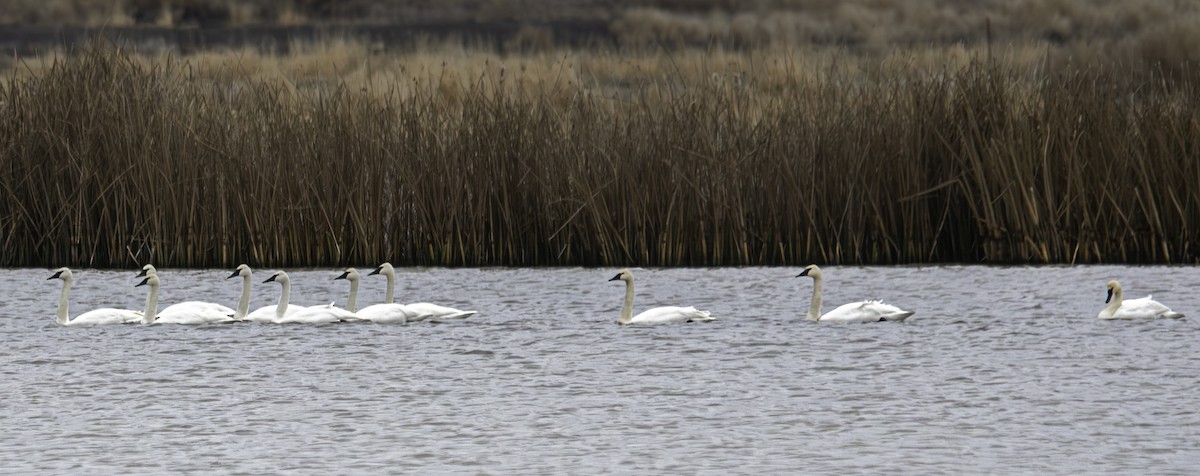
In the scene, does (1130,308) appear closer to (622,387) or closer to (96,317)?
(622,387)

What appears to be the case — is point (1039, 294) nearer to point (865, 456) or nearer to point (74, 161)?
point (865, 456)

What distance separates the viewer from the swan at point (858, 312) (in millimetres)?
13156

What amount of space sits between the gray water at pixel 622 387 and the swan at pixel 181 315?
77 millimetres

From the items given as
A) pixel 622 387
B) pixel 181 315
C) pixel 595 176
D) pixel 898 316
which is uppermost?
pixel 595 176

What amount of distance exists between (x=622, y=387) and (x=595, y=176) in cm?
649

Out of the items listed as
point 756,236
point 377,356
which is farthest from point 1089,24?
point 377,356

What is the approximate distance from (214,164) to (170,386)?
21.8ft

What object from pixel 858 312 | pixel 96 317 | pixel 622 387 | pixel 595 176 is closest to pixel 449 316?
pixel 96 317

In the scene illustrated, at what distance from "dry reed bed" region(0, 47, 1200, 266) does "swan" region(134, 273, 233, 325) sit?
3259 millimetres

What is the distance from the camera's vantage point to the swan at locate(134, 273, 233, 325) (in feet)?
44.1

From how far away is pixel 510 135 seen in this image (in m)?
16.9

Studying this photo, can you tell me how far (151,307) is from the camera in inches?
535

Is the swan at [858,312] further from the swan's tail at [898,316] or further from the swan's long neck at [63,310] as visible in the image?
the swan's long neck at [63,310]

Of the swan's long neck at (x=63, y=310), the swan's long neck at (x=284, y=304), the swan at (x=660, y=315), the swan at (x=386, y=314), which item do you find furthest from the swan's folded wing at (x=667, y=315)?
the swan's long neck at (x=63, y=310)
